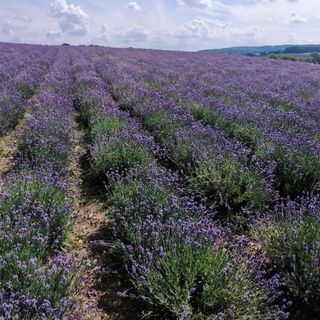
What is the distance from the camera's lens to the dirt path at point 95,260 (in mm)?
2967

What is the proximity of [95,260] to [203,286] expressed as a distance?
2.96ft

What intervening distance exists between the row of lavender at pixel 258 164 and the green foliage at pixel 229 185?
1cm

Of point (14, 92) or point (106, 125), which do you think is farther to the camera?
point (14, 92)

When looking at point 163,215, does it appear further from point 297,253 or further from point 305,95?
point 305,95

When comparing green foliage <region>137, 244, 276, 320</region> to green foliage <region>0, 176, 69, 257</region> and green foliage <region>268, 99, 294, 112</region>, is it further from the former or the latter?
green foliage <region>268, 99, 294, 112</region>

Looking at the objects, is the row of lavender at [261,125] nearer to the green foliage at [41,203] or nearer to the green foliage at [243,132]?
the green foliage at [243,132]

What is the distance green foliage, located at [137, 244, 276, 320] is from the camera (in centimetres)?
261

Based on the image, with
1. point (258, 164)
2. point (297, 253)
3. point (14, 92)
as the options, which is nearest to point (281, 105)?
point (258, 164)

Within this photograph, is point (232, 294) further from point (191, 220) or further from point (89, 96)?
point (89, 96)

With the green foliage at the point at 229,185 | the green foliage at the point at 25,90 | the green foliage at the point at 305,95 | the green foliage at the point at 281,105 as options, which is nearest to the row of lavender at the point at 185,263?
the green foliage at the point at 229,185

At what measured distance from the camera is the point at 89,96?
908cm

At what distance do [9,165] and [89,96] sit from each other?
372 centimetres

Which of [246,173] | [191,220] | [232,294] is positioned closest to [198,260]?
[232,294]

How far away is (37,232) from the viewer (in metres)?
3.03
